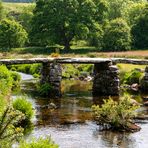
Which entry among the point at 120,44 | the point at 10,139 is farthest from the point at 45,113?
the point at 120,44

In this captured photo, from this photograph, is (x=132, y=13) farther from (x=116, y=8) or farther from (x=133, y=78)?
(x=133, y=78)

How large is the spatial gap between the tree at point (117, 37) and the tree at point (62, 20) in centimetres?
498

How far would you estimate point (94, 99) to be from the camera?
184ft

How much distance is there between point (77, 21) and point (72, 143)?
7743cm

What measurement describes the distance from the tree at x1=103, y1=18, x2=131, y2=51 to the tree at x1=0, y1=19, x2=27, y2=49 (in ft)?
79.2

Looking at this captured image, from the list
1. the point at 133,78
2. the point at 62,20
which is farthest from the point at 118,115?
the point at 62,20

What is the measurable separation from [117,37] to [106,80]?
4532 centimetres

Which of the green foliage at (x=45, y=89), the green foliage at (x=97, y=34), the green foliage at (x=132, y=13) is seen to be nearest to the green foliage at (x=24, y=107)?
the green foliage at (x=45, y=89)

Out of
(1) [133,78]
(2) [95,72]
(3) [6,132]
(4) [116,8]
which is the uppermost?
(4) [116,8]

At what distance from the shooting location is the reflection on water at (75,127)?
34.1 m

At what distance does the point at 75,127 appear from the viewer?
1564 inches

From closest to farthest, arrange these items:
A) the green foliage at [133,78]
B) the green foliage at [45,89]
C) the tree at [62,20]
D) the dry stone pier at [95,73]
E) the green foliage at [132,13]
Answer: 1. the green foliage at [45,89]
2. the dry stone pier at [95,73]
3. the green foliage at [133,78]
4. the tree at [62,20]
5. the green foliage at [132,13]

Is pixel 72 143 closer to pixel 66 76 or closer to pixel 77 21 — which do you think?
pixel 66 76

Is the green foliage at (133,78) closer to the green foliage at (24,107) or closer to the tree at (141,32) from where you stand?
the green foliage at (24,107)
